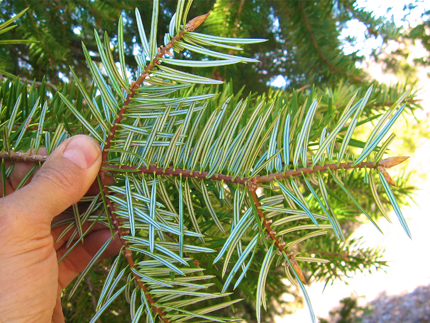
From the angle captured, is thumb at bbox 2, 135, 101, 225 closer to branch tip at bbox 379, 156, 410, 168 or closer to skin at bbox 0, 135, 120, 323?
skin at bbox 0, 135, 120, 323

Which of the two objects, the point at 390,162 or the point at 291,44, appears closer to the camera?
the point at 390,162

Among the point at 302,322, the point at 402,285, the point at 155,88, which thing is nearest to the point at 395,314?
the point at 402,285

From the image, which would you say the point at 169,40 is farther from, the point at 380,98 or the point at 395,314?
the point at 395,314

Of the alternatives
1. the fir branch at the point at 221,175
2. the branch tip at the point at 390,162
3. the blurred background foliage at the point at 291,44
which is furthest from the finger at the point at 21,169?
the branch tip at the point at 390,162

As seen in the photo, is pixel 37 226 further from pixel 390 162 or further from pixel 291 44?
pixel 291 44

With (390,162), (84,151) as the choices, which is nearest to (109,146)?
(84,151)

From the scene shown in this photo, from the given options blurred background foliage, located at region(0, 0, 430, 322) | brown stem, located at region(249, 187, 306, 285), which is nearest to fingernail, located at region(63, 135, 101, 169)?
brown stem, located at region(249, 187, 306, 285)

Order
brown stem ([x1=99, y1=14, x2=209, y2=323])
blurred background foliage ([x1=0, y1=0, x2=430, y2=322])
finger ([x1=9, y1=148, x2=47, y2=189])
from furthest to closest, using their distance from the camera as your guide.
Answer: blurred background foliage ([x1=0, y1=0, x2=430, y2=322]) → finger ([x1=9, y1=148, x2=47, y2=189]) → brown stem ([x1=99, y1=14, x2=209, y2=323])

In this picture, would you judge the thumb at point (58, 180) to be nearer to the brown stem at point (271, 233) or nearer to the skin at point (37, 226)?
the skin at point (37, 226)
